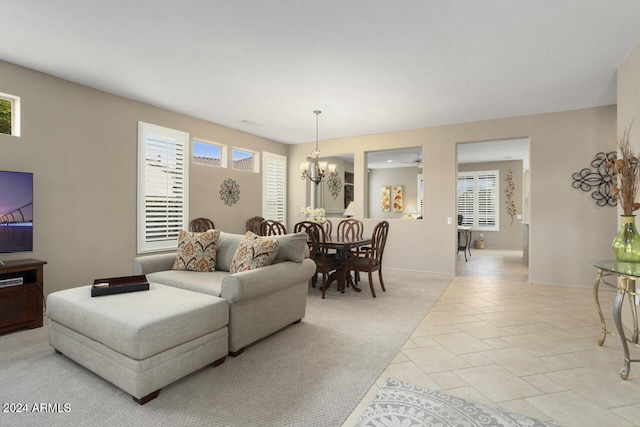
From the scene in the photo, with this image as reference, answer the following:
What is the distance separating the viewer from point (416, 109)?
510 cm

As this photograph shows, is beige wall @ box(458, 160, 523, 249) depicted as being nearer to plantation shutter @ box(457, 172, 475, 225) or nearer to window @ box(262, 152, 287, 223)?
plantation shutter @ box(457, 172, 475, 225)

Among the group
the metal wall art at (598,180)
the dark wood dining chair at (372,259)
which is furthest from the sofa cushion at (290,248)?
the metal wall art at (598,180)

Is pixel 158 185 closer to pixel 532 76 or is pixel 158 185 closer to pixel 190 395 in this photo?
pixel 190 395

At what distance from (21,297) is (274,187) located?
4.87 metres

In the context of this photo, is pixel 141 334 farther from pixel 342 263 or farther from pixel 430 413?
pixel 342 263

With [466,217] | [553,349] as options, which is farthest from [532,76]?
[466,217]

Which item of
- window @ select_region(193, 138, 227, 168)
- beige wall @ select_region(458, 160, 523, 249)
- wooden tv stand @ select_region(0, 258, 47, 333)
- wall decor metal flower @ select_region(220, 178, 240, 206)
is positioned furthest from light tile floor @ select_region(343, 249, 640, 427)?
beige wall @ select_region(458, 160, 523, 249)

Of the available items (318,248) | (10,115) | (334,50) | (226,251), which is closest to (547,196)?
(318,248)

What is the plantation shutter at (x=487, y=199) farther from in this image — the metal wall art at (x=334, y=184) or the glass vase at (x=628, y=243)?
the glass vase at (x=628, y=243)

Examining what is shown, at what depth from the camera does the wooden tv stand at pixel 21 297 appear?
Answer: 303 cm

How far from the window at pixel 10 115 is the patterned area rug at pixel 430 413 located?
459cm

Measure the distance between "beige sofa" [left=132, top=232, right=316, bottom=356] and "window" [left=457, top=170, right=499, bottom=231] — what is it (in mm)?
8814

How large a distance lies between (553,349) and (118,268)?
16.9 ft

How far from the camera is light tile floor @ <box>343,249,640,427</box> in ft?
6.49
